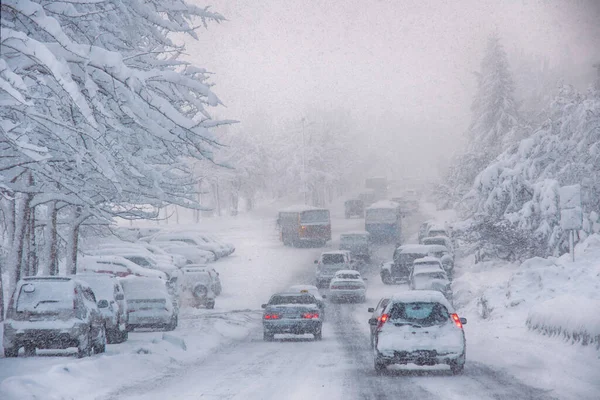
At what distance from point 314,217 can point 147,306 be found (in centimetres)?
3895

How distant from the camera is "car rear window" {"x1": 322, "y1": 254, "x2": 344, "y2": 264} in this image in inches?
1784

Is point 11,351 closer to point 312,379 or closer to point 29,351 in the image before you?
point 29,351

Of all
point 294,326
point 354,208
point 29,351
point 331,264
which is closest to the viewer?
point 29,351

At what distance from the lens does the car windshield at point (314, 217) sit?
64.0 m

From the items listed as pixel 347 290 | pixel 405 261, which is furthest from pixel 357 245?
pixel 347 290

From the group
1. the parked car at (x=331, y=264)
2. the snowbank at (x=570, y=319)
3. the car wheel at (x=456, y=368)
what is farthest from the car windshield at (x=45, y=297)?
the parked car at (x=331, y=264)

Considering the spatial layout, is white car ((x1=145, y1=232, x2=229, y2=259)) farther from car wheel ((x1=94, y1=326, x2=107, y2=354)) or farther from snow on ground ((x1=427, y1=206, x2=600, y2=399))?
car wheel ((x1=94, y1=326, x2=107, y2=354))

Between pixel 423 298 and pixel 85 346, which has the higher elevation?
pixel 423 298

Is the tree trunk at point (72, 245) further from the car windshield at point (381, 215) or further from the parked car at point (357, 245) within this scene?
the car windshield at point (381, 215)

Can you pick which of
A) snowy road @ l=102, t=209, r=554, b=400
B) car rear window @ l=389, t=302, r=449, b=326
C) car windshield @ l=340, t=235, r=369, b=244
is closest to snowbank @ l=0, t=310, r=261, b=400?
snowy road @ l=102, t=209, r=554, b=400

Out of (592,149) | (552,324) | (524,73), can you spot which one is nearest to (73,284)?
(552,324)

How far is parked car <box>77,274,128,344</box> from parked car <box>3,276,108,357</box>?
161 inches

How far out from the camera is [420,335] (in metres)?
15.9

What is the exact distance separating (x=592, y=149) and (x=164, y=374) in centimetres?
3250
